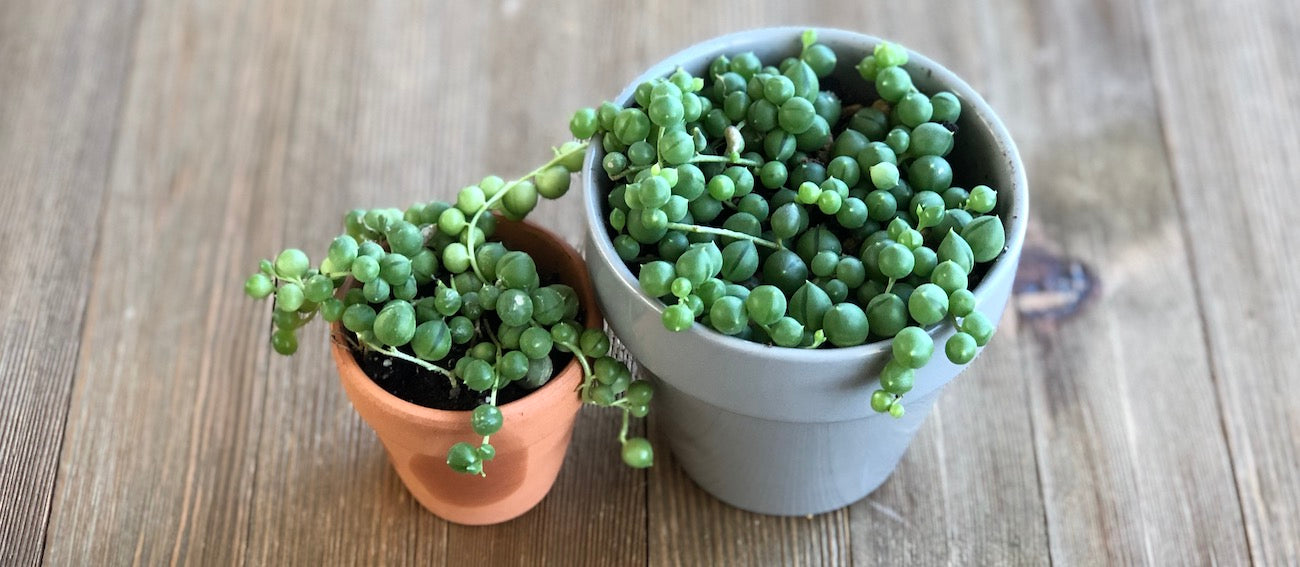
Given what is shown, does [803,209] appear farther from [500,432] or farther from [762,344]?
[500,432]

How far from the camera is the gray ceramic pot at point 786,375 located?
2.40ft

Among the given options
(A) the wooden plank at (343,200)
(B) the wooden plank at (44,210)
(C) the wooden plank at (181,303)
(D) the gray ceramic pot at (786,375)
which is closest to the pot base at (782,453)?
(D) the gray ceramic pot at (786,375)

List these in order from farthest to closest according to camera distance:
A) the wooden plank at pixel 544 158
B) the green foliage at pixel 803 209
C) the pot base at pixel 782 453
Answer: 1. the wooden plank at pixel 544 158
2. the pot base at pixel 782 453
3. the green foliage at pixel 803 209

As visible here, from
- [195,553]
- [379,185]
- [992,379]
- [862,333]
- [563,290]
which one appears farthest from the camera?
[379,185]

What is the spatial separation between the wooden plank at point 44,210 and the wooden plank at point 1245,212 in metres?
1.00

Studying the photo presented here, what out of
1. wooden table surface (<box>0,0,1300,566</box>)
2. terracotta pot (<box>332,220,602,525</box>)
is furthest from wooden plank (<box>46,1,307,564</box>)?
terracotta pot (<box>332,220,602,525</box>)

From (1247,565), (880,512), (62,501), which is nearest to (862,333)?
(880,512)

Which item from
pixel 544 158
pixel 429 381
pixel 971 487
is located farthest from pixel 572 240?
pixel 971 487

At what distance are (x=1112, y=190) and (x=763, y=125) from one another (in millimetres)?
545

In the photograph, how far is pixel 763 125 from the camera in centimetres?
80

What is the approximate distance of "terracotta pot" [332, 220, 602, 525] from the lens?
0.80 m

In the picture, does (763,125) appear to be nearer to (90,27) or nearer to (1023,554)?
(1023,554)

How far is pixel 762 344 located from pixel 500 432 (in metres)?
0.20

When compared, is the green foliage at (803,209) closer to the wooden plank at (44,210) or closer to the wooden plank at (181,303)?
the wooden plank at (181,303)
